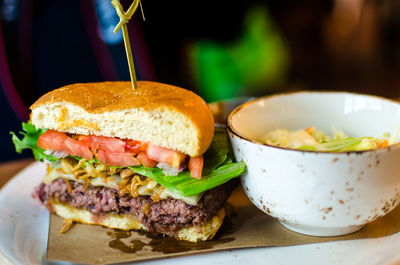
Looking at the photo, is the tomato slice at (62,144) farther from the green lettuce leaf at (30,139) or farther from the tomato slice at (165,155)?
the tomato slice at (165,155)

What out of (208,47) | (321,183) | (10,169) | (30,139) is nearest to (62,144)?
(30,139)

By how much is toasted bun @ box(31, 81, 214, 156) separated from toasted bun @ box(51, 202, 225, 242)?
0.34 metres

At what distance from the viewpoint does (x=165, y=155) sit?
1654 millimetres

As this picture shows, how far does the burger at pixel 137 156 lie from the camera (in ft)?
5.28

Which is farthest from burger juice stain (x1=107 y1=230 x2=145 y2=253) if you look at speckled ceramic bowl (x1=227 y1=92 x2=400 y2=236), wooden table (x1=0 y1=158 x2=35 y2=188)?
wooden table (x1=0 y1=158 x2=35 y2=188)

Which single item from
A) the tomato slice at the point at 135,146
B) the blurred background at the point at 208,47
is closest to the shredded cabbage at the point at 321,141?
the tomato slice at the point at 135,146

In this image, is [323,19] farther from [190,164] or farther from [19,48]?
[190,164]

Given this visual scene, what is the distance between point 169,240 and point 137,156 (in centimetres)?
39

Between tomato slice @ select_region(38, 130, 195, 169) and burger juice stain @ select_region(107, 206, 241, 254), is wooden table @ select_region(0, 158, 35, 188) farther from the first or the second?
burger juice stain @ select_region(107, 206, 241, 254)

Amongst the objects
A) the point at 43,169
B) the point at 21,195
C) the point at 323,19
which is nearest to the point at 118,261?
the point at 21,195

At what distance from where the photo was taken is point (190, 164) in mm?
1649

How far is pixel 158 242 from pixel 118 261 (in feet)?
0.73

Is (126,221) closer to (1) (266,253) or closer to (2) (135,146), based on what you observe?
(2) (135,146)

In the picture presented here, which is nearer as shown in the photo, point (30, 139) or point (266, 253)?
point (266, 253)
